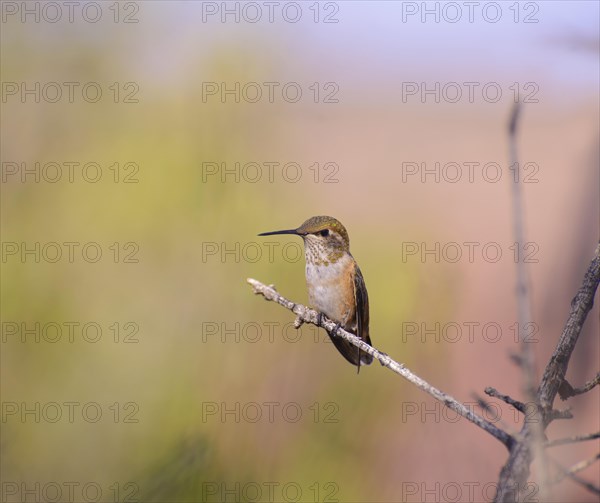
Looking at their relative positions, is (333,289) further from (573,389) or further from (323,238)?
(573,389)

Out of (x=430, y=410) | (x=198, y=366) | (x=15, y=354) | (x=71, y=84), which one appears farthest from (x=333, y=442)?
(x=71, y=84)

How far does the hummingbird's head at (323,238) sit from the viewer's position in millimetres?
2473

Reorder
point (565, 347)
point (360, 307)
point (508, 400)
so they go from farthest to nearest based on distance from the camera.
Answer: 1. point (360, 307)
2. point (508, 400)
3. point (565, 347)

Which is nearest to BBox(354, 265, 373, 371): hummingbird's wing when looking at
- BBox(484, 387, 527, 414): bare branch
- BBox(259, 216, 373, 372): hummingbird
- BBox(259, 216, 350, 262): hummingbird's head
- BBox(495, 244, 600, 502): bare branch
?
BBox(259, 216, 373, 372): hummingbird

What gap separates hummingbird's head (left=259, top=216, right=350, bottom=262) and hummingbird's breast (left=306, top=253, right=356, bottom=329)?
0.03 meters

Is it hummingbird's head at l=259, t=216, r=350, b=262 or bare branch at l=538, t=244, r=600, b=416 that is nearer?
bare branch at l=538, t=244, r=600, b=416

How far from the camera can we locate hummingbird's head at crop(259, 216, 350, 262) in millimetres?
2473

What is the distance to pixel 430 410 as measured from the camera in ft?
10.2

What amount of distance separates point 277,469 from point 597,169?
2.53m

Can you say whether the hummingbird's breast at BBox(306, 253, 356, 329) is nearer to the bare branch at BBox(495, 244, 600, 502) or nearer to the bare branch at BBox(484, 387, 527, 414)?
the bare branch at BBox(484, 387, 527, 414)

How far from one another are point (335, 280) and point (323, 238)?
0.62ft

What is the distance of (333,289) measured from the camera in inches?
103

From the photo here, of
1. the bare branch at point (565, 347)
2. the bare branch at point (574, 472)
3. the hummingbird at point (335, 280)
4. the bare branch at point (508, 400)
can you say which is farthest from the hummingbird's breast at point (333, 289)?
the bare branch at point (574, 472)

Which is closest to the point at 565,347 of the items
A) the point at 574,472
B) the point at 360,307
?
the point at 574,472
